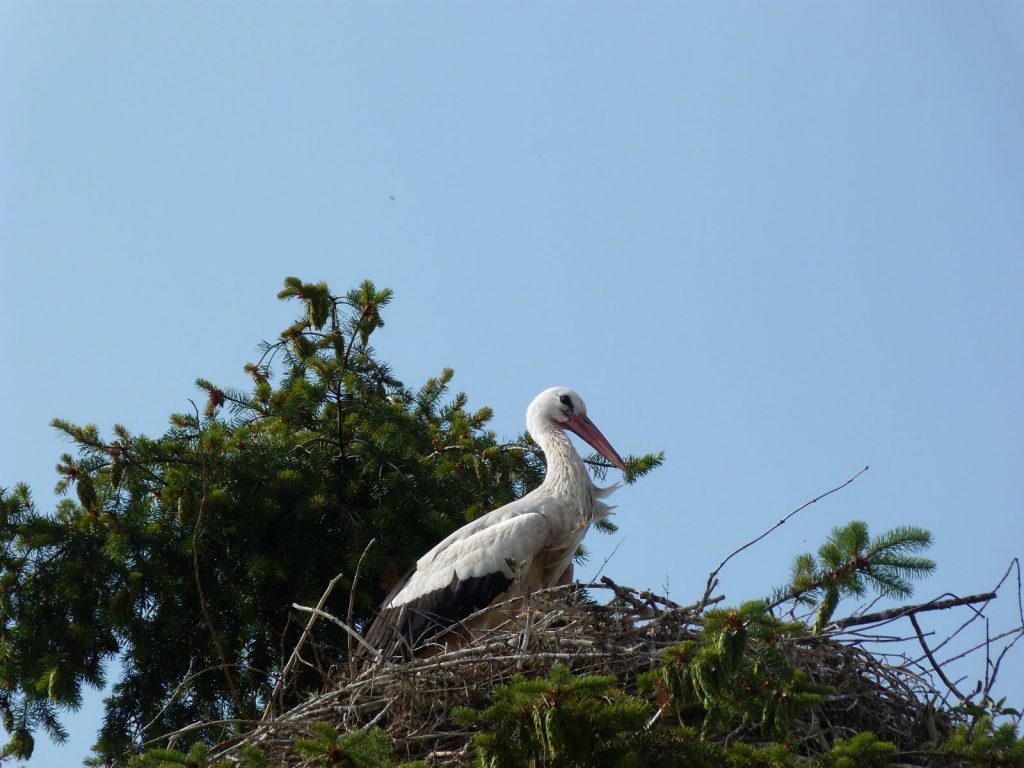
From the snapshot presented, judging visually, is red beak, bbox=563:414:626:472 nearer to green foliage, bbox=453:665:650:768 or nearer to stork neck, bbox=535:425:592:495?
stork neck, bbox=535:425:592:495

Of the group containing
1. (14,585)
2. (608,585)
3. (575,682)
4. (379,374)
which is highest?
(379,374)

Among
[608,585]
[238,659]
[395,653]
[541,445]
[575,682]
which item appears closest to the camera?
[575,682]

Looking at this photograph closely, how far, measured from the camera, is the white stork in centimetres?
670

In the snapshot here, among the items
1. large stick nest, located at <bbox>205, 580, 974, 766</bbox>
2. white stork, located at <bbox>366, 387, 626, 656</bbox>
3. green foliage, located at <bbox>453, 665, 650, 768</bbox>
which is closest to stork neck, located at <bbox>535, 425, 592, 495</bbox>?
white stork, located at <bbox>366, 387, 626, 656</bbox>

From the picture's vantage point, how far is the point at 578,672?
220 inches

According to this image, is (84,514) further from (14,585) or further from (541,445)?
(541,445)

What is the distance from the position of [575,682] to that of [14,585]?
3625mm

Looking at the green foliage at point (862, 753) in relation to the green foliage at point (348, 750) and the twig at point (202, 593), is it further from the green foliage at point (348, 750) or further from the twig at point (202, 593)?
the twig at point (202, 593)

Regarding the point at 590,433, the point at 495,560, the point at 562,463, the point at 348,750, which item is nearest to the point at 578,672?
the point at 495,560

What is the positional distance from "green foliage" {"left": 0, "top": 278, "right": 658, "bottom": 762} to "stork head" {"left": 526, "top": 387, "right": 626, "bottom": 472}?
0.92 feet

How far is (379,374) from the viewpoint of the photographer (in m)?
8.23

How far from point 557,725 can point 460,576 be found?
105 inches

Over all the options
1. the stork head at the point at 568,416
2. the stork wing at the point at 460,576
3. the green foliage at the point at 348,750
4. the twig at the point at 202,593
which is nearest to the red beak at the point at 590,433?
the stork head at the point at 568,416

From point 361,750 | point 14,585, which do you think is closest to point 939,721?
point 361,750
